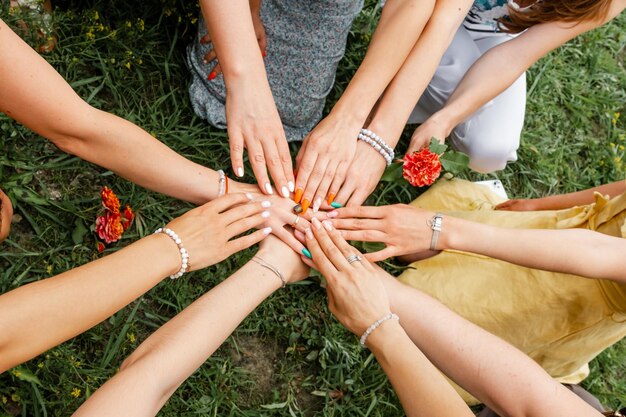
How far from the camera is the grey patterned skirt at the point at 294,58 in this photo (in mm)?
2430

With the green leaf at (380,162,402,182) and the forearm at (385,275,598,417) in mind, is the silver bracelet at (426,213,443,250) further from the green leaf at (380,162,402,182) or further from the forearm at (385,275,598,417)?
the green leaf at (380,162,402,182)

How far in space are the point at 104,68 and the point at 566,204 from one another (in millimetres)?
1946

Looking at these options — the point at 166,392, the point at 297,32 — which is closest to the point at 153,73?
the point at 297,32

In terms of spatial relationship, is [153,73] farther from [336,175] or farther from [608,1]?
[608,1]

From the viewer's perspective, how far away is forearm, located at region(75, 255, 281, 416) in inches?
58.6

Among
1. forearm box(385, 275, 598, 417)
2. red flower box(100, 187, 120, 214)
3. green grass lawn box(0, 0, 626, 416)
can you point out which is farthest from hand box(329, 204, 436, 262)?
red flower box(100, 187, 120, 214)

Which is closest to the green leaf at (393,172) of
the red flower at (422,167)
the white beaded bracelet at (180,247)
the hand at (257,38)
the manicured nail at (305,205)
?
the red flower at (422,167)

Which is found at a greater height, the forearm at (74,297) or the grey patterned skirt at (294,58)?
the grey patterned skirt at (294,58)

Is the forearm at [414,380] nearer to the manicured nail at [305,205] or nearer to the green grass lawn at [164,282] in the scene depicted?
the manicured nail at [305,205]

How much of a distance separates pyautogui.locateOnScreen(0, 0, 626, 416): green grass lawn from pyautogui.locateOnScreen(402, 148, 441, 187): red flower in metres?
0.65

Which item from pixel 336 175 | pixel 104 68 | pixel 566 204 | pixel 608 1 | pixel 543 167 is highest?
pixel 608 1

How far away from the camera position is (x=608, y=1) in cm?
219

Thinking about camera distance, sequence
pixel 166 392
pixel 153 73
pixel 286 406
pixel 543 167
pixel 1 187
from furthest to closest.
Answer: pixel 543 167 → pixel 153 73 → pixel 286 406 → pixel 1 187 → pixel 166 392

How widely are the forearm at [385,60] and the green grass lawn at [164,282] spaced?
0.66 m
